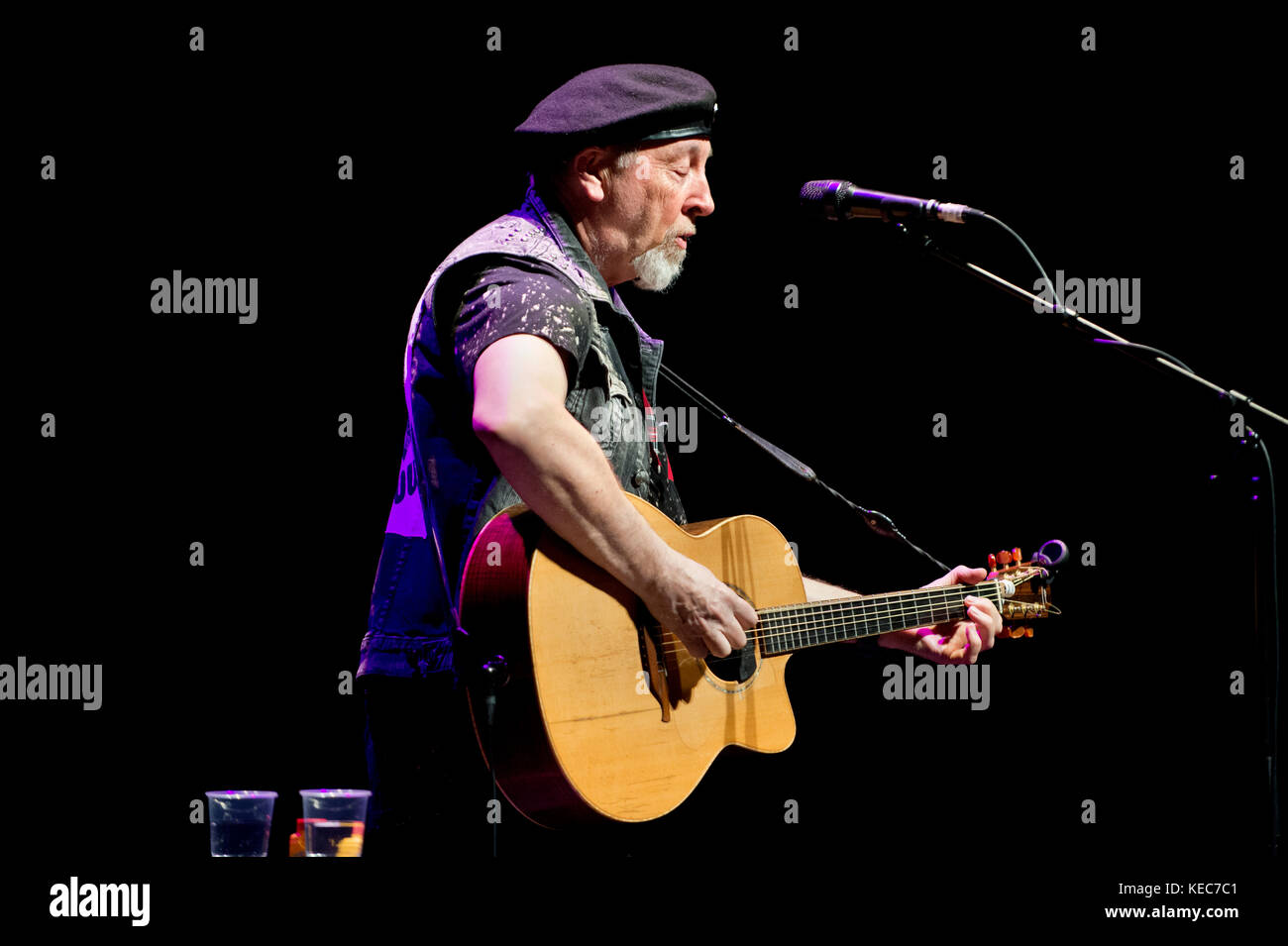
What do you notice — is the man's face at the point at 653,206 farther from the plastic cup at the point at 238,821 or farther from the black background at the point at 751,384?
the plastic cup at the point at 238,821

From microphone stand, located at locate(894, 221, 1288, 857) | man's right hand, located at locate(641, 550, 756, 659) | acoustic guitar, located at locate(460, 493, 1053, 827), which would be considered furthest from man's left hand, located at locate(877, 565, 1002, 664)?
man's right hand, located at locate(641, 550, 756, 659)

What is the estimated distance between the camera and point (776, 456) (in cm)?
312

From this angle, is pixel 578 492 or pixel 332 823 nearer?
pixel 578 492

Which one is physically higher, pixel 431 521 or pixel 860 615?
pixel 431 521

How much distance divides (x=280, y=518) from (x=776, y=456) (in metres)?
1.46

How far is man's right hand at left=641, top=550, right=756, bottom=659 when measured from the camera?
2277 millimetres

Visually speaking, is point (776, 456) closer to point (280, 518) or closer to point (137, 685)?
point (280, 518)

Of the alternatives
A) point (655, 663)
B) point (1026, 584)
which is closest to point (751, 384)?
point (1026, 584)

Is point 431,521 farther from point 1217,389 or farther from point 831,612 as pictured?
point 1217,389

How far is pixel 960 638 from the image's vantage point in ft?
9.54

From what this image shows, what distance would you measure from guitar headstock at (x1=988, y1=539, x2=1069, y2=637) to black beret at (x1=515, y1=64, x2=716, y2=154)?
1298mm

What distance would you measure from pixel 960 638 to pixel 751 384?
1.35m

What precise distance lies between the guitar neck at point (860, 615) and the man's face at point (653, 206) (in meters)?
0.82
